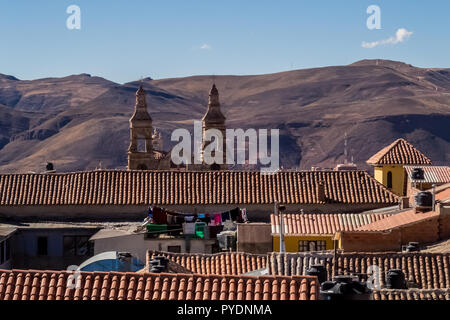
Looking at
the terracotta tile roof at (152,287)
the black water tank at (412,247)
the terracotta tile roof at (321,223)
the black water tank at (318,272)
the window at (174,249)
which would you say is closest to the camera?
the terracotta tile roof at (152,287)

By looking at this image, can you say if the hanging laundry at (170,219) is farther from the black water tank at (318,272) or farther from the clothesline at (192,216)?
the black water tank at (318,272)

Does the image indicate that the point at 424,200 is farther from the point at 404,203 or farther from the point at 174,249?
the point at 174,249

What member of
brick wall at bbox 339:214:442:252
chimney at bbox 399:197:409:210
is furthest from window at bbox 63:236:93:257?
brick wall at bbox 339:214:442:252

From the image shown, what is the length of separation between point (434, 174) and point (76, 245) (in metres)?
17.1

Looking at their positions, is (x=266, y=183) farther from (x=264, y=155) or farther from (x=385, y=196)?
(x=264, y=155)

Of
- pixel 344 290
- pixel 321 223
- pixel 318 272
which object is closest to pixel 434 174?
pixel 321 223

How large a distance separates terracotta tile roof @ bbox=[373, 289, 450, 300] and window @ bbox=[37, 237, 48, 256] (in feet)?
68.2

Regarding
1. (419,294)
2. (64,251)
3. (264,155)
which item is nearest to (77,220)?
(64,251)

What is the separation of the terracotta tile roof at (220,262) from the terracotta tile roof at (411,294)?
6929mm

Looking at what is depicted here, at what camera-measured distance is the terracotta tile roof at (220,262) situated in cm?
2494

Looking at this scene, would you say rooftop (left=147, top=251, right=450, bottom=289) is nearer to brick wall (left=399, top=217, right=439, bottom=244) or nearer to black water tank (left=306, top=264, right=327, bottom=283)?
black water tank (left=306, top=264, right=327, bottom=283)

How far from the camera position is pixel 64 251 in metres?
35.9

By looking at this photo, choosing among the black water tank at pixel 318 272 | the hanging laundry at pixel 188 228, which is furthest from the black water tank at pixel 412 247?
the hanging laundry at pixel 188 228
